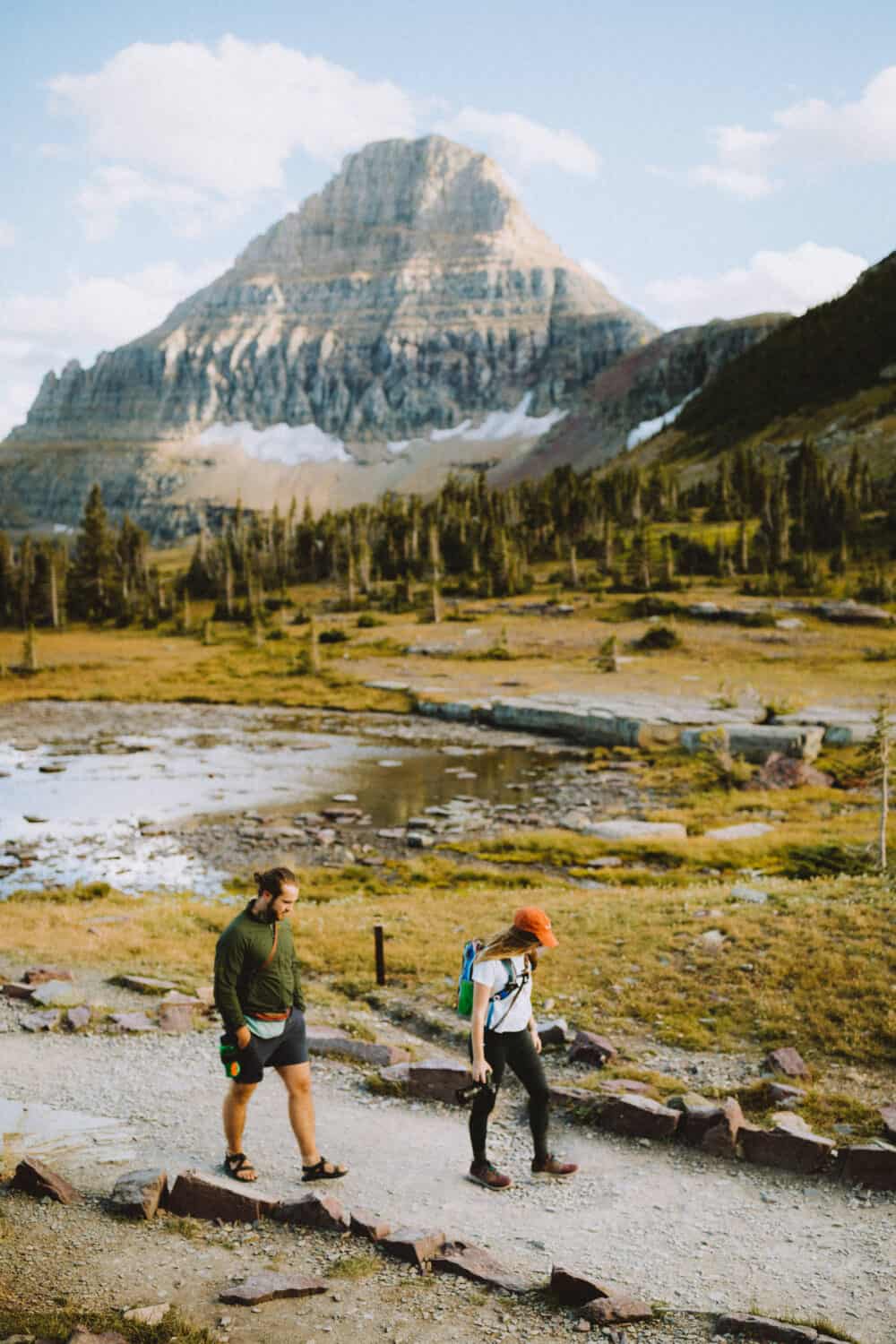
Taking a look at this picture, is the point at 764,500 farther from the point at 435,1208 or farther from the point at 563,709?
the point at 435,1208

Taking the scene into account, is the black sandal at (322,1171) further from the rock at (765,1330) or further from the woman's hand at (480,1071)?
the rock at (765,1330)

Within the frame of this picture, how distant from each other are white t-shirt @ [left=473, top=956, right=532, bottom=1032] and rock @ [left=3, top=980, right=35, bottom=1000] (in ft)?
29.9

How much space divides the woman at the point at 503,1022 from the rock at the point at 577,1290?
6.96 ft

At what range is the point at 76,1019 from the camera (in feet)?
48.3

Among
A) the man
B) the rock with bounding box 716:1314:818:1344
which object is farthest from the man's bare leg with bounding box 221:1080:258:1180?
the rock with bounding box 716:1314:818:1344

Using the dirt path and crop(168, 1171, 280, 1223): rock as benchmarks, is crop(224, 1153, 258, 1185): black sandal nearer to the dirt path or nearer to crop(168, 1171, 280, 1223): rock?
the dirt path

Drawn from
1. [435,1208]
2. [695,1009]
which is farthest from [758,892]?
[435,1208]

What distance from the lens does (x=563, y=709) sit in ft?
181

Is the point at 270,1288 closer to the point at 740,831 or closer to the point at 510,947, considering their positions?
the point at 510,947

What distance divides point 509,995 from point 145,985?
28.9ft

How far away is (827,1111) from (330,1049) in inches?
241

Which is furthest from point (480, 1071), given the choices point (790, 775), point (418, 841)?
point (790, 775)

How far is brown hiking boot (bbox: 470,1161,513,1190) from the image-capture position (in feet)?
32.8

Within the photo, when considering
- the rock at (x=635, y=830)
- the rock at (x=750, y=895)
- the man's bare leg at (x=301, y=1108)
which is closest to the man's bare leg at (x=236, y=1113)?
the man's bare leg at (x=301, y=1108)
